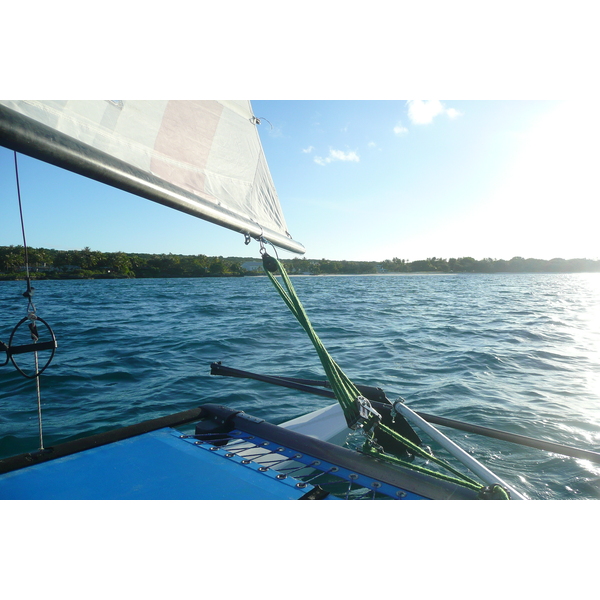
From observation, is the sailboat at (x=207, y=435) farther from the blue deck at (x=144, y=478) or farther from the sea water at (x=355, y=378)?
the sea water at (x=355, y=378)

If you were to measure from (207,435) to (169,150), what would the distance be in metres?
2.15

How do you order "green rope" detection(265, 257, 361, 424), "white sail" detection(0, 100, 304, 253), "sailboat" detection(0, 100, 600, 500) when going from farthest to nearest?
"green rope" detection(265, 257, 361, 424) → "sailboat" detection(0, 100, 600, 500) → "white sail" detection(0, 100, 304, 253)

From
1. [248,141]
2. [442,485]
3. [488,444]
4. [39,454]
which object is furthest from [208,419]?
[488,444]

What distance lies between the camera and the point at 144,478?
2330 mm

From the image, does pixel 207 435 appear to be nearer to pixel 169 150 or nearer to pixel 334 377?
Answer: pixel 334 377

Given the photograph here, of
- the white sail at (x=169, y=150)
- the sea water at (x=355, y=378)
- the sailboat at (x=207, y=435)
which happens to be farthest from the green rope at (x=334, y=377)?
the sea water at (x=355, y=378)

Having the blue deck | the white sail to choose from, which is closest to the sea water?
the blue deck

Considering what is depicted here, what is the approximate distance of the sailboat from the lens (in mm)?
1788

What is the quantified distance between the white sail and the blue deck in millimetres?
1445

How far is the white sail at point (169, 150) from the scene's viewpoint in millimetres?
1337

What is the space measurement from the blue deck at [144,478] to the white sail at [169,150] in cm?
144

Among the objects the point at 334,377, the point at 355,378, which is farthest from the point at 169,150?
the point at 355,378

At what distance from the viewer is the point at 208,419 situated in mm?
3428

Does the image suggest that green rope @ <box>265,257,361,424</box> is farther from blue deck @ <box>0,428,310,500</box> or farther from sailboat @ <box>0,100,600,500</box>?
blue deck @ <box>0,428,310,500</box>
